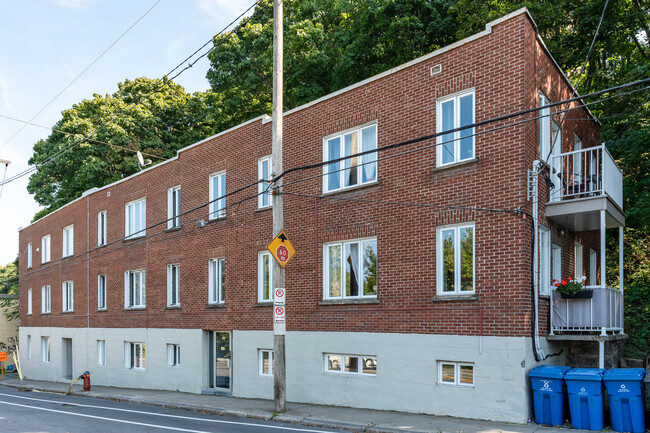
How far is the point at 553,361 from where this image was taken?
13.1 meters

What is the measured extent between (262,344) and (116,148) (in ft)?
71.7

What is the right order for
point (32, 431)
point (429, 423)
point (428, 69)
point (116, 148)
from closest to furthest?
A: 1. point (429, 423)
2. point (32, 431)
3. point (428, 69)
4. point (116, 148)

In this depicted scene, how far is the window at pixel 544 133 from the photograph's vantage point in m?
13.4

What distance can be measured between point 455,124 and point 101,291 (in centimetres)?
1919

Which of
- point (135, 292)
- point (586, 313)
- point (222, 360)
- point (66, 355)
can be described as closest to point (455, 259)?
point (586, 313)

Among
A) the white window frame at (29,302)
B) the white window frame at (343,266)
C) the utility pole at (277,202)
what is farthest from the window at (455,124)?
the white window frame at (29,302)

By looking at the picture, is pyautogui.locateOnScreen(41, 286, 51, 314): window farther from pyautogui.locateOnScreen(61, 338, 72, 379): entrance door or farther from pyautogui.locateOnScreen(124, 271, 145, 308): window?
pyautogui.locateOnScreen(124, 271, 145, 308): window

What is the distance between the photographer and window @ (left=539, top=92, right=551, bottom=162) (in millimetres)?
13367

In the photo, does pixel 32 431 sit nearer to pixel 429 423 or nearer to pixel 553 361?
pixel 429 423

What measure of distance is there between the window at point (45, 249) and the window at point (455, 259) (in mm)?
26815

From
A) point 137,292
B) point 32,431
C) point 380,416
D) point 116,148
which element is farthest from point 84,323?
point 380,416

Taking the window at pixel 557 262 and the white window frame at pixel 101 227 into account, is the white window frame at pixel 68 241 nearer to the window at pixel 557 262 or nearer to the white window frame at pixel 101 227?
the white window frame at pixel 101 227

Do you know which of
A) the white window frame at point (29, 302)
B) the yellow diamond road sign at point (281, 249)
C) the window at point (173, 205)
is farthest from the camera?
the white window frame at point (29, 302)

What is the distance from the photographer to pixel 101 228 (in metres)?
27.3
